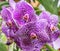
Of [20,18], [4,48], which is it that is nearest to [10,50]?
[4,48]

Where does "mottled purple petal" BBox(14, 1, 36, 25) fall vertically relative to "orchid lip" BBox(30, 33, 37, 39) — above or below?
above

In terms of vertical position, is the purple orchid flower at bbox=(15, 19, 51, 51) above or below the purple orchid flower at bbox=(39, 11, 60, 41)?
below

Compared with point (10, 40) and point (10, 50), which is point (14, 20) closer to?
point (10, 40)

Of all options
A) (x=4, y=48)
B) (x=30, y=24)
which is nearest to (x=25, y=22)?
(x=30, y=24)

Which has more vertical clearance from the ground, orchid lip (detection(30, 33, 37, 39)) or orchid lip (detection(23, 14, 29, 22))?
orchid lip (detection(23, 14, 29, 22))

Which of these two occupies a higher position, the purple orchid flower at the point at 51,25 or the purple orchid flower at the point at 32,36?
the purple orchid flower at the point at 51,25

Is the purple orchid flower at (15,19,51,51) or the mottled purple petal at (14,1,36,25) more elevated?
the mottled purple petal at (14,1,36,25)

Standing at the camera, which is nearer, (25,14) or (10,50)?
(25,14)

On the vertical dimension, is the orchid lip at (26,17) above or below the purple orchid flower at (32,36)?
above

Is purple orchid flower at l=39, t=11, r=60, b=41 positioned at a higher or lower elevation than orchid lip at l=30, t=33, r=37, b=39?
higher

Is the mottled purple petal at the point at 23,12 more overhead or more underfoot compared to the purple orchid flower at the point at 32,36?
more overhead

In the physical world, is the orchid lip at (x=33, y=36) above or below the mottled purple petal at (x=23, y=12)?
below
